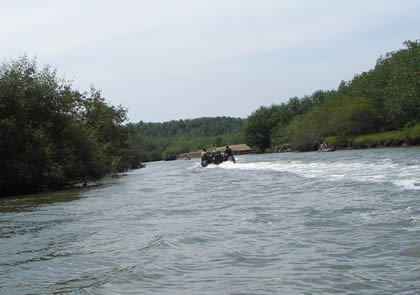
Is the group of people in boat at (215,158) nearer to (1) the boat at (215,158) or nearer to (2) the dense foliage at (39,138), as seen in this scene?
(1) the boat at (215,158)

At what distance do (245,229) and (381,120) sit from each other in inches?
3059

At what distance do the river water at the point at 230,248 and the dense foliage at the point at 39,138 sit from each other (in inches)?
513

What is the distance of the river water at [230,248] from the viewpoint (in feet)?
19.0

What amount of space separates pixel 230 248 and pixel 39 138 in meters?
21.7

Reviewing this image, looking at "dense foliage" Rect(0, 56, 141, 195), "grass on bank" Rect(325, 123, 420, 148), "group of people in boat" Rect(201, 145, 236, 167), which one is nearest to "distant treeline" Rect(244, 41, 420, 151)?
"grass on bank" Rect(325, 123, 420, 148)

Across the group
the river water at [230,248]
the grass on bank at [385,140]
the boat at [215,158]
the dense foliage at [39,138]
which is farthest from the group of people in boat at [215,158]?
the river water at [230,248]

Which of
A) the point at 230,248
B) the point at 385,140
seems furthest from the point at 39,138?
the point at 385,140

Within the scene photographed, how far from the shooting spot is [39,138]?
2659 cm

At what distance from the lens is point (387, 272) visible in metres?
5.74

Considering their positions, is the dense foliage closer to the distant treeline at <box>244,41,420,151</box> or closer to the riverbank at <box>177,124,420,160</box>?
the riverbank at <box>177,124,420,160</box>

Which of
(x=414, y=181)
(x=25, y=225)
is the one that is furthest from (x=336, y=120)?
(x=25, y=225)

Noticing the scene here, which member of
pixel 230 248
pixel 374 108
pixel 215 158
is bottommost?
pixel 230 248

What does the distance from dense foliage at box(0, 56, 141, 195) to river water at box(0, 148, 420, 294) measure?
13030 mm

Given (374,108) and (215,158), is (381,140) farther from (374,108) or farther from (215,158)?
(215,158)
